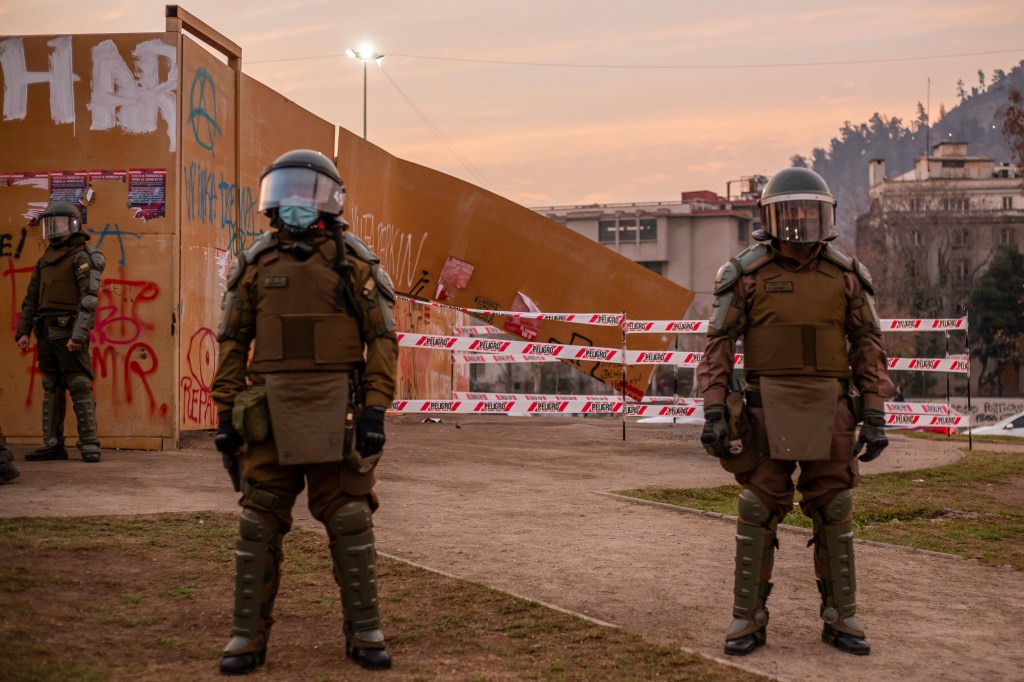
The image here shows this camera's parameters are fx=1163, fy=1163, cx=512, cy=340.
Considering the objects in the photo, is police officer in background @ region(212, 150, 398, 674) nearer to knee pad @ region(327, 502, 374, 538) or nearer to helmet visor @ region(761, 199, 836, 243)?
knee pad @ region(327, 502, 374, 538)

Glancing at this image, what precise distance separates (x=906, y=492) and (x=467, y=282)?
8.45m

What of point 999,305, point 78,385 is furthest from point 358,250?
point 999,305

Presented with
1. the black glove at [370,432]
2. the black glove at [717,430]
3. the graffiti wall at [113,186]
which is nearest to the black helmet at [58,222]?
the graffiti wall at [113,186]

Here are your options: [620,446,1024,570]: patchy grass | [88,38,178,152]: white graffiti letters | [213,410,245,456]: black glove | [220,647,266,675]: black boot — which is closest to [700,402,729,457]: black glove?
[213,410,245,456]: black glove

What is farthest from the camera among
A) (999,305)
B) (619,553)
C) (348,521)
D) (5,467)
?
(999,305)

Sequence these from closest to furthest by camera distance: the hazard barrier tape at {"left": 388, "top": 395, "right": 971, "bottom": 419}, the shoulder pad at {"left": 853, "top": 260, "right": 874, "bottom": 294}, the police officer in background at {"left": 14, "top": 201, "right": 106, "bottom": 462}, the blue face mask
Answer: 1. the blue face mask
2. the shoulder pad at {"left": 853, "top": 260, "right": 874, "bottom": 294}
3. the police officer in background at {"left": 14, "top": 201, "right": 106, "bottom": 462}
4. the hazard barrier tape at {"left": 388, "top": 395, "right": 971, "bottom": 419}

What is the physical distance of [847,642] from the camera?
5.56m

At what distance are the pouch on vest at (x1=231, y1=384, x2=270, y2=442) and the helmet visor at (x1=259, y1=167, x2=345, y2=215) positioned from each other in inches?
34.7

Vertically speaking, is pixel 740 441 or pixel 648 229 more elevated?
pixel 648 229

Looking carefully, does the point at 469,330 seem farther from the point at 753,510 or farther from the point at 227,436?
the point at 227,436

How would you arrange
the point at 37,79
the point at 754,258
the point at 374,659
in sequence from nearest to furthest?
the point at 374,659
the point at 754,258
the point at 37,79

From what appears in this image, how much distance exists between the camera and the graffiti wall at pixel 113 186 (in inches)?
473

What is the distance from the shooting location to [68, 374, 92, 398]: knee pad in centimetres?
1092

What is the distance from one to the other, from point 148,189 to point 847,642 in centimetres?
888
